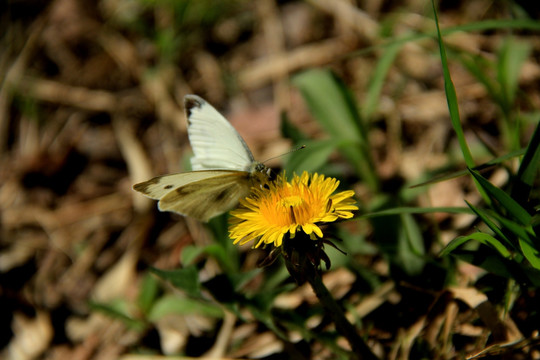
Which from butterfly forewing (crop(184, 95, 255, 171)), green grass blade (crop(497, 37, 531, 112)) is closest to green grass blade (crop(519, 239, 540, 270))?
butterfly forewing (crop(184, 95, 255, 171))

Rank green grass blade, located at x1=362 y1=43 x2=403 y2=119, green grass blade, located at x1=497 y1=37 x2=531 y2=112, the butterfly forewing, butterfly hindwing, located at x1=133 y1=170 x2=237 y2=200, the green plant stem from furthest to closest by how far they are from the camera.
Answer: green grass blade, located at x1=362 y1=43 x2=403 y2=119 < green grass blade, located at x1=497 y1=37 x2=531 y2=112 < the butterfly forewing < butterfly hindwing, located at x1=133 y1=170 x2=237 y2=200 < the green plant stem

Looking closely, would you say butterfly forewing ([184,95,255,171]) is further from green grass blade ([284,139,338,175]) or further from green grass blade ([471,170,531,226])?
green grass blade ([471,170,531,226])

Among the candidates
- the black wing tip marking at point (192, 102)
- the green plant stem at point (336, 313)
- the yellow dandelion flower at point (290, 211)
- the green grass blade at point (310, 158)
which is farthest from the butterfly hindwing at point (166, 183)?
the green grass blade at point (310, 158)

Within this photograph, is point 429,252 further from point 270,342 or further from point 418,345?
point 270,342

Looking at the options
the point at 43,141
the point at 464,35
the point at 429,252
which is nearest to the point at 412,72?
the point at 464,35

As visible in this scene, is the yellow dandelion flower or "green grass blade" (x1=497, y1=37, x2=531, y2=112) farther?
"green grass blade" (x1=497, y1=37, x2=531, y2=112)

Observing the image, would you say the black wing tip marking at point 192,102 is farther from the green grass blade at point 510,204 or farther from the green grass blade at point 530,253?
the green grass blade at point 530,253
